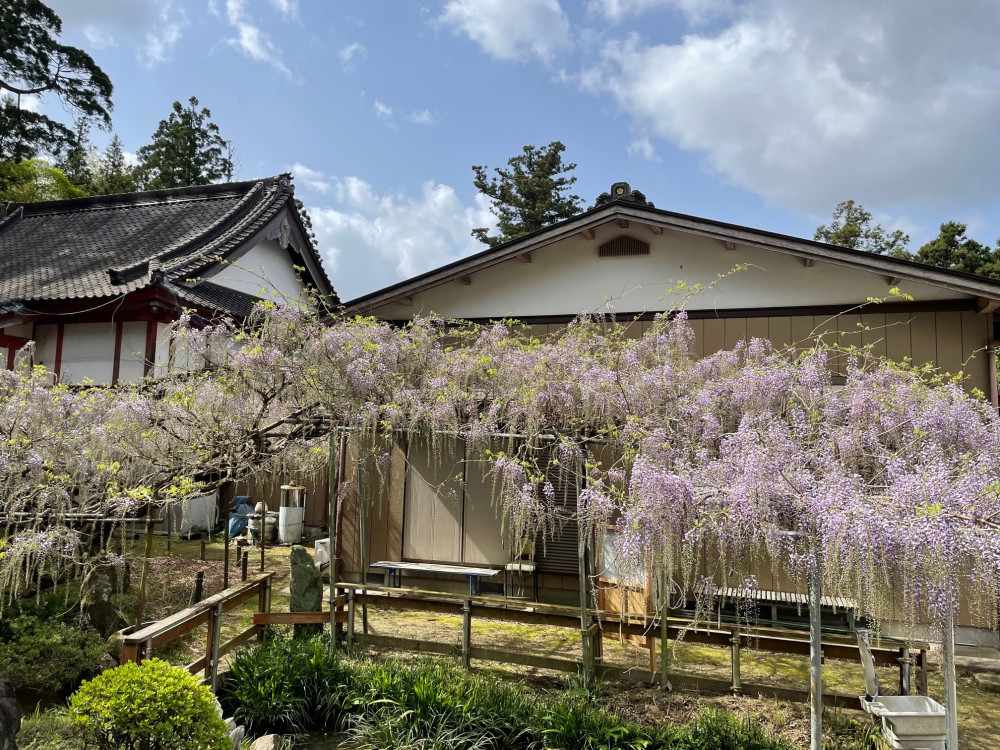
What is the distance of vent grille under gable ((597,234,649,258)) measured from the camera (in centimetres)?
779

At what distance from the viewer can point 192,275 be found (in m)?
10.6

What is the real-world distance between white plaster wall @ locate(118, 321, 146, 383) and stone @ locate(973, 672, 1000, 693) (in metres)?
11.2

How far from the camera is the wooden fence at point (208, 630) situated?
4086 mm

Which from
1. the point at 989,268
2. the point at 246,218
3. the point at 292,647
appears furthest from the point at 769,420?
the point at 989,268

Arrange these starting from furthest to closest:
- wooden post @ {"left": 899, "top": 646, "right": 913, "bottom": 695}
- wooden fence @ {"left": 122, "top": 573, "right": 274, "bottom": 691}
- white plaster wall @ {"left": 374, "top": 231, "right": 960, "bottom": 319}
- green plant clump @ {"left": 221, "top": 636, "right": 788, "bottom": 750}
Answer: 1. white plaster wall @ {"left": 374, "top": 231, "right": 960, "bottom": 319}
2. wooden post @ {"left": 899, "top": 646, "right": 913, "bottom": 695}
3. green plant clump @ {"left": 221, "top": 636, "right": 788, "bottom": 750}
4. wooden fence @ {"left": 122, "top": 573, "right": 274, "bottom": 691}

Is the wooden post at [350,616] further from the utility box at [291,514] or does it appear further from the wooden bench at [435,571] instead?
the utility box at [291,514]

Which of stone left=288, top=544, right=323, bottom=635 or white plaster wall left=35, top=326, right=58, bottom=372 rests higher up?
white plaster wall left=35, top=326, right=58, bottom=372

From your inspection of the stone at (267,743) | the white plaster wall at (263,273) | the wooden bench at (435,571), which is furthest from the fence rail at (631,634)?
the white plaster wall at (263,273)

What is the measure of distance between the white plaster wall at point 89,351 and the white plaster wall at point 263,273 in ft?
6.92

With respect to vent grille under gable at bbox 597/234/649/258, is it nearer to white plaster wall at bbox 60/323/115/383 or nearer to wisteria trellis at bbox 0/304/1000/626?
wisteria trellis at bbox 0/304/1000/626

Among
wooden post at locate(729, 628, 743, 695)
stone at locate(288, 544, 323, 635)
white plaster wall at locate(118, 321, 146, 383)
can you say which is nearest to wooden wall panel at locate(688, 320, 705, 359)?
wooden post at locate(729, 628, 743, 695)

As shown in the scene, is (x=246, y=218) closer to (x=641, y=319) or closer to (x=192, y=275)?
(x=192, y=275)

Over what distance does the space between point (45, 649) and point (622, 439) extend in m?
4.65

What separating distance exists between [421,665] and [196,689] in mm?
1971
